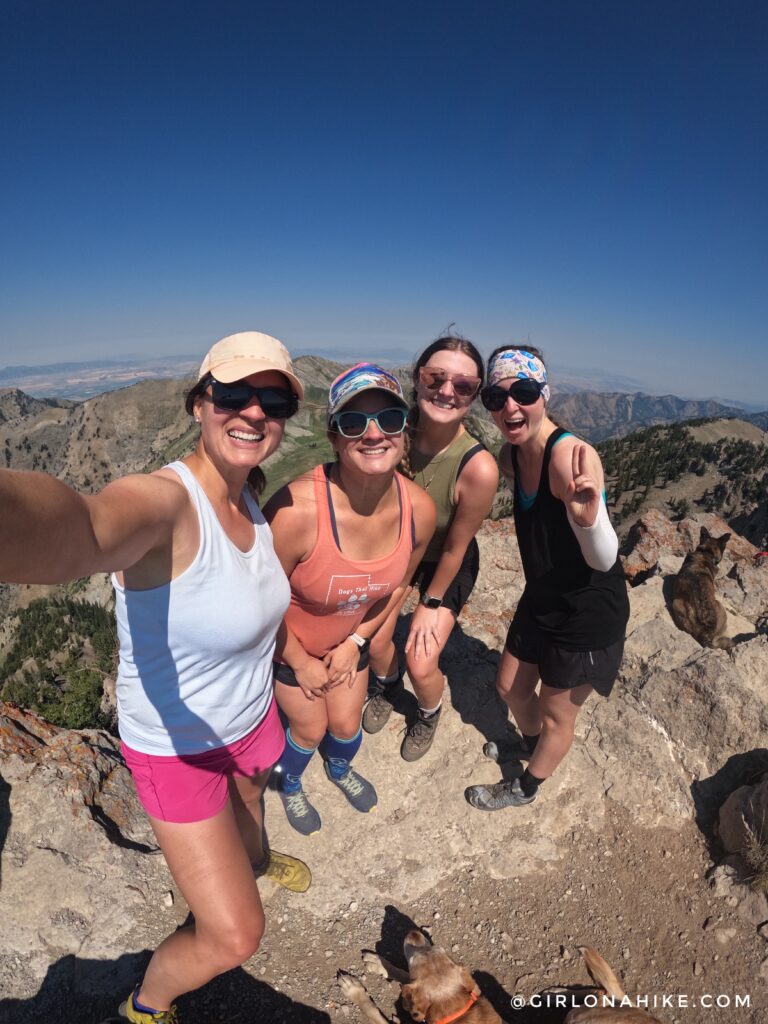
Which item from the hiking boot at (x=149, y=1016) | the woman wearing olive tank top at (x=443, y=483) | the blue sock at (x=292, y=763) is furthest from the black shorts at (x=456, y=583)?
the hiking boot at (x=149, y=1016)

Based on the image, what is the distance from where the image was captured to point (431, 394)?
4.58 m

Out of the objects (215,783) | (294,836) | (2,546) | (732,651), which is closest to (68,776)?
(294,836)

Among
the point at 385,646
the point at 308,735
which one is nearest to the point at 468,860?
the point at 308,735

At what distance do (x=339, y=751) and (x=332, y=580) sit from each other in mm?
2554

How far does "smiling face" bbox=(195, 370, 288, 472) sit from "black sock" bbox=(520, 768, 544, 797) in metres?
4.58

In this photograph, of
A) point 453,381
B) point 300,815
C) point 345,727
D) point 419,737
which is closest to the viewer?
point 453,381

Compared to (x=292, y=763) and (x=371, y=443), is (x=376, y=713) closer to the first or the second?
(x=292, y=763)

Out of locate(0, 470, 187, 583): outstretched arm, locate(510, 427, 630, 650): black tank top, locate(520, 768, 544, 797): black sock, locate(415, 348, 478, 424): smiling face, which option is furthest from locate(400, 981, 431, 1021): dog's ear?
locate(415, 348, 478, 424): smiling face

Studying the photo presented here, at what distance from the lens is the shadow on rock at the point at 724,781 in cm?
555

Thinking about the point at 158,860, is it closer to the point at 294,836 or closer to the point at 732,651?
the point at 294,836

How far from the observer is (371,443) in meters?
3.82

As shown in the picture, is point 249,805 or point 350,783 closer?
point 249,805

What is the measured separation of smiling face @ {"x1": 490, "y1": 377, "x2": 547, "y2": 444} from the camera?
4109mm

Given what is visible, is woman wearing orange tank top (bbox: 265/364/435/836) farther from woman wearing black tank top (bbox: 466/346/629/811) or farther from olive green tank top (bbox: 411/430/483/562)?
woman wearing black tank top (bbox: 466/346/629/811)
